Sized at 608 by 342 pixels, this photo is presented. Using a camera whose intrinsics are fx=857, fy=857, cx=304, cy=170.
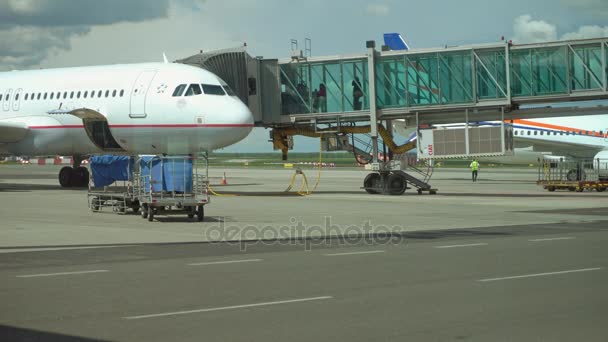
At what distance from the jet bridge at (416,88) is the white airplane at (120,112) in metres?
4.37

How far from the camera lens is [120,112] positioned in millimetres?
33406

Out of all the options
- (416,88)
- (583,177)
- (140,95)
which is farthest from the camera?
(583,177)

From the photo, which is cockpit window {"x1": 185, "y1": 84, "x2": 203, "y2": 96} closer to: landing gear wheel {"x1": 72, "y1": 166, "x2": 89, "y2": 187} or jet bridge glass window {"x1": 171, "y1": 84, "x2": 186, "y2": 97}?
jet bridge glass window {"x1": 171, "y1": 84, "x2": 186, "y2": 97}

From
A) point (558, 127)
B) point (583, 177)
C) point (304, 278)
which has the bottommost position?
point (304, 278)

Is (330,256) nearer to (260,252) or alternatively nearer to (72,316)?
(260,252)

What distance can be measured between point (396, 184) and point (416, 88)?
165 inches

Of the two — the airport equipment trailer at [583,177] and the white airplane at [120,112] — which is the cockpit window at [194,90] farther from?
the airport equipment trailer at [583,177]

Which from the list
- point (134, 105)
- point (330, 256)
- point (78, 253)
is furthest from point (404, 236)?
point (134, 105)

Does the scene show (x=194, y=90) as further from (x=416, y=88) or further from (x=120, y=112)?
(x=416, y=88)

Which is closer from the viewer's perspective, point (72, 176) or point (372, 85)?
point (372, 85)

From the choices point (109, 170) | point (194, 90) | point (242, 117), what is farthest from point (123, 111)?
point (109, 170)

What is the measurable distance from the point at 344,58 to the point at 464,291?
26.7 metres

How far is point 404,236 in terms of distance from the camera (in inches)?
723

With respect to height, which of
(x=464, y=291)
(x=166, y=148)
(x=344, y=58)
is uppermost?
(x=344, y=58)
